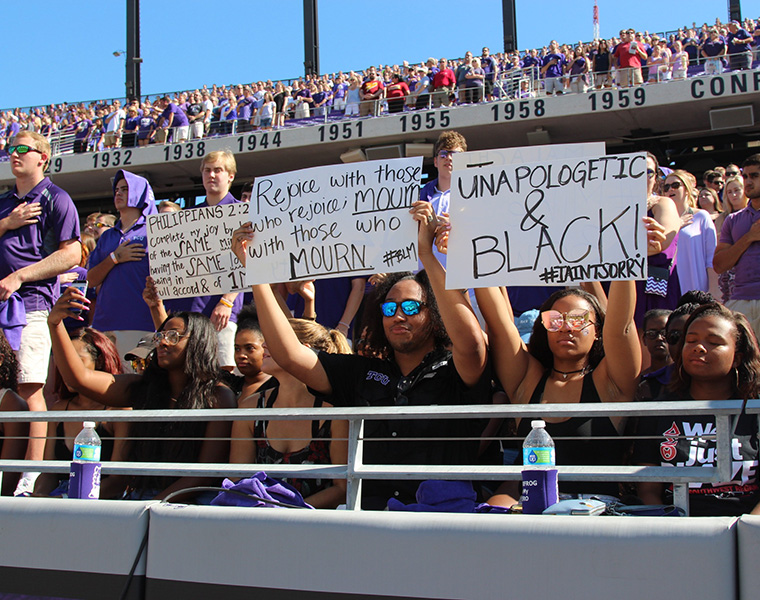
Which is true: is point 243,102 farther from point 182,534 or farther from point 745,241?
point 182,534

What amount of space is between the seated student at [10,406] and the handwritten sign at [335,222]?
1.52m

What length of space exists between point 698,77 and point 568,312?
12857 millimetres

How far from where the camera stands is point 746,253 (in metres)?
5.48

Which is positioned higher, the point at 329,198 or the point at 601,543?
the point at 329,198

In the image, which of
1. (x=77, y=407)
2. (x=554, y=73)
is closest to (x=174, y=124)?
(x=554, y=73)

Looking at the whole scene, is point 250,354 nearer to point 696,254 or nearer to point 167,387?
point 167,387

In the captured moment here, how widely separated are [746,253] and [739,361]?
2369 millimetres

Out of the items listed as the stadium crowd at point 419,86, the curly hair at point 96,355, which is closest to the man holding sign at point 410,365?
the curly hair at point 96,355

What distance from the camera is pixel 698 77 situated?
48.9ft

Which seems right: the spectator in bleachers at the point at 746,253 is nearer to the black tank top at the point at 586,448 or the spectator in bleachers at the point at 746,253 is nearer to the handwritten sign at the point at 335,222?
the black tank top at the point at 586,448

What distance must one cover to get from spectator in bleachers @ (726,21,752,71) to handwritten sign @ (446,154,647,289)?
12.7 m

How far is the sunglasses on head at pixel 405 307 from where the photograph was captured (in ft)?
12.4

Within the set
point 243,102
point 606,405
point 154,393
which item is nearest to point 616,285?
point 606,405

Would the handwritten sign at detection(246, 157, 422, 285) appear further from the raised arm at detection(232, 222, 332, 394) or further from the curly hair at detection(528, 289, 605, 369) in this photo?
the curly hair at detection(528, 289, 605, 369)
